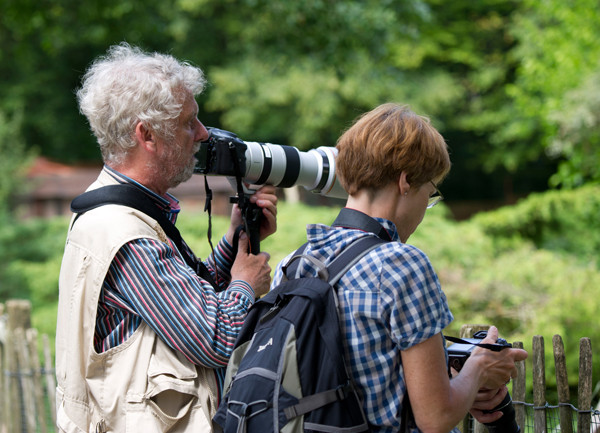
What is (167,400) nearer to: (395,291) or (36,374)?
(395,291)

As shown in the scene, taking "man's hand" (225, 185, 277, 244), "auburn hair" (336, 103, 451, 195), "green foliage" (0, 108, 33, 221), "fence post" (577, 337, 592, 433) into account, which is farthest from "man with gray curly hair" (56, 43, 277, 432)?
"green foliage" (0, 108, 33, 221)

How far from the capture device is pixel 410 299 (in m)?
1.58

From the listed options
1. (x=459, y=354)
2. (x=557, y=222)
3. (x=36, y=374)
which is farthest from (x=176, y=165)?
(x=557, y=222)

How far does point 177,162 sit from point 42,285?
21.7 ft

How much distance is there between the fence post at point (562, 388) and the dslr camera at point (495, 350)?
30.6 inches

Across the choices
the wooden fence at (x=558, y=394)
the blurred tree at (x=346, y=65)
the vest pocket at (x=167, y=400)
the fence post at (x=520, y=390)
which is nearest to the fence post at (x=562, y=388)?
the wooden fence at (x=558, y=394)

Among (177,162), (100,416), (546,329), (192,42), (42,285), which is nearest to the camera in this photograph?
(100,416)

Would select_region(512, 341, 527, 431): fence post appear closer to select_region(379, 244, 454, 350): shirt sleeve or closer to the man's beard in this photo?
select_region(379, 244, 454, 350): shirt sleeve

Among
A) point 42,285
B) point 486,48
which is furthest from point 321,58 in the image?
point 486,48

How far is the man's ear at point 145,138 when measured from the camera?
2.04m

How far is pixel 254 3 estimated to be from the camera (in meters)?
8.69

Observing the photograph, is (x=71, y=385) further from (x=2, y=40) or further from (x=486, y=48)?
(x=486, y=48)

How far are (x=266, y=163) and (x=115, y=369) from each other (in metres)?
0.79

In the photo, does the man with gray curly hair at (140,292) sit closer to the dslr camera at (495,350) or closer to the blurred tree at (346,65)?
the dslr camera at (495,350)
